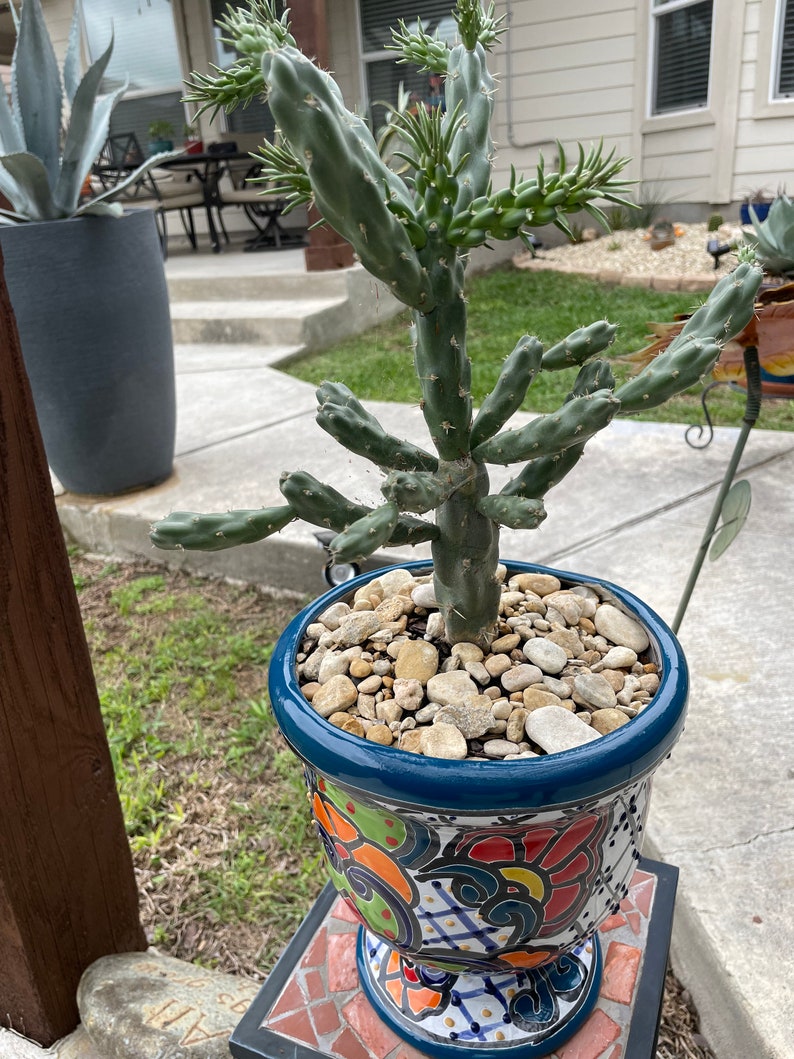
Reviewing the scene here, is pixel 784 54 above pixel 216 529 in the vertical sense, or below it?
above

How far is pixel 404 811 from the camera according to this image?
2.89 feet

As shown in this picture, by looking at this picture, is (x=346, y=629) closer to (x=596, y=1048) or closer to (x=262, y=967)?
(x=596, y=1048)

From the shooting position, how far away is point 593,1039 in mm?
1173

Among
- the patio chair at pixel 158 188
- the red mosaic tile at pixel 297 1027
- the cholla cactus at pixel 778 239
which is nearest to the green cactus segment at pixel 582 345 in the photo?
the cholla cactus at pixel 778 239

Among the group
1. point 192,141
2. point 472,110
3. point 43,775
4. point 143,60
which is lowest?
point 43,775

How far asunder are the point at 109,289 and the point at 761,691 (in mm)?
2399

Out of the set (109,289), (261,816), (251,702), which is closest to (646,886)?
(261,816)

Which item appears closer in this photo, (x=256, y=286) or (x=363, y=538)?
(x=363, y=538)

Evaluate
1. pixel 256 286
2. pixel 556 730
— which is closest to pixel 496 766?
pixel 556 730

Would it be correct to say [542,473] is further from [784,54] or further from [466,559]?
[784,54]

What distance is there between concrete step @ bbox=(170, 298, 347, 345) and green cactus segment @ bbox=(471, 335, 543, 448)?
172 inches

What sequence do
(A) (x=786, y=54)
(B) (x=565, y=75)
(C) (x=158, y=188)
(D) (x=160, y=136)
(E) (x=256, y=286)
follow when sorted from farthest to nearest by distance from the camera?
1. (D) (x=160, y=136)
2. (C) (x=158, y=188)
3. (B) (x=565, y=75)
4. (A) (x=786, y=54)
5. (E) (x=256, y=286)

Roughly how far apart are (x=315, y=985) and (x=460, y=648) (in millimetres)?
609

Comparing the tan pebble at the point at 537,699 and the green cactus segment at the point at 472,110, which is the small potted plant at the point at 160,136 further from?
the tan pebble at the point at 537,699
